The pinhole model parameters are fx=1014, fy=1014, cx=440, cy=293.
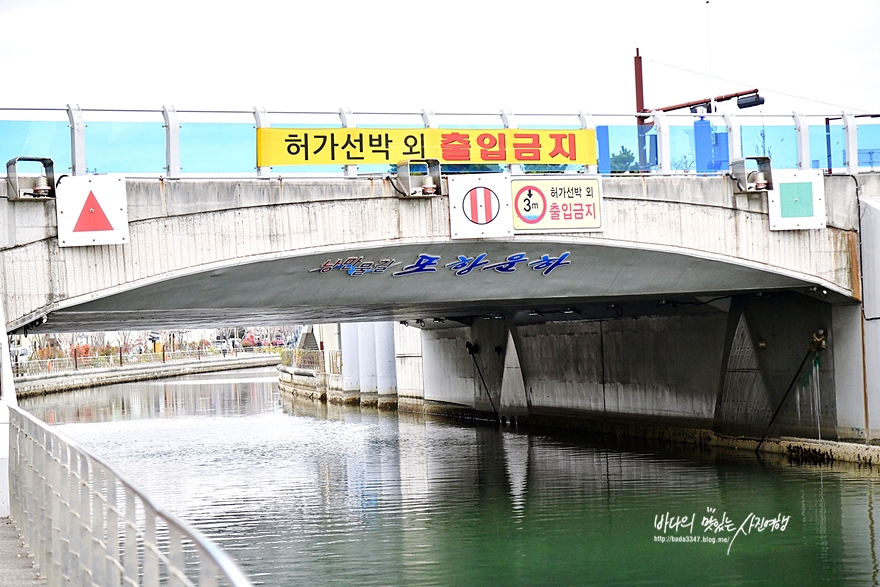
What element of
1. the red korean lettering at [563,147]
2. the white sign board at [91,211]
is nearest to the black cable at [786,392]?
the red korean lettering at [563,147]

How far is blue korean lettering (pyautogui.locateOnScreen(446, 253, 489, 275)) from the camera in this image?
64.1 feet

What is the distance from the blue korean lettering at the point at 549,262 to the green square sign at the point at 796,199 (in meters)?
4.81

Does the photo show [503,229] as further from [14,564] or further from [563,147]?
[14,564]

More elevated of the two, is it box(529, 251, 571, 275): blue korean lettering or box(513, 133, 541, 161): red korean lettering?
box(513, 133, 541, 161): red korean lettering

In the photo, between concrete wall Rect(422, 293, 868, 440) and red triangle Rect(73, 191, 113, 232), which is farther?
concrete wall Rect(422, 293, 868, 440)

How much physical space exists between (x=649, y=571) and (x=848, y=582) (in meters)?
2.63

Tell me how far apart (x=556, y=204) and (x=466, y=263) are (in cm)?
208

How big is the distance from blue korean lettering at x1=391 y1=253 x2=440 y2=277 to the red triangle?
5.76m

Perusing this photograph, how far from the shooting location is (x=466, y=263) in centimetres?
1973

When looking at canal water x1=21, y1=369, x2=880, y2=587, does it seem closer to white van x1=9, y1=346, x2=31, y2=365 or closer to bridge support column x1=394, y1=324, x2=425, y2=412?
bridge support column x1=394, y1=324, x2=425, y2=412

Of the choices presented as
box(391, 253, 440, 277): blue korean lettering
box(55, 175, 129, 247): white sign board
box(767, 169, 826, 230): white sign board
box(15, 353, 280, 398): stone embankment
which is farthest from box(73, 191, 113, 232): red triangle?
box(15, 353, 280, 398): stone embankment

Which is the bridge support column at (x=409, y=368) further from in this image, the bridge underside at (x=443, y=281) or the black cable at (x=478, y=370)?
the bridge underside at (x=443, y=281)

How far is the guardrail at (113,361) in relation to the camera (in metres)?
70.2

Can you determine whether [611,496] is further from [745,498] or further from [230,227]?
[230,227]
